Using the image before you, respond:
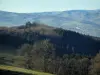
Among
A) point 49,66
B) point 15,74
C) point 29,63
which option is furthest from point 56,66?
point 15,74

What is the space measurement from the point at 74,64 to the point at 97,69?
11.3m

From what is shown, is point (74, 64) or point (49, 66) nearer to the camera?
point (49, 66)

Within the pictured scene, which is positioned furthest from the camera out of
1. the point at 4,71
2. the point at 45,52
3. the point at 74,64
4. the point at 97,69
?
the point at 45,52

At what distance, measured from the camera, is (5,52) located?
190750 mm

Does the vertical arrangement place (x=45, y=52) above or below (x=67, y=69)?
above

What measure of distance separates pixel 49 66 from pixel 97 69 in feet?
61.4

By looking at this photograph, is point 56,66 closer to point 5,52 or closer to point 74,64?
point 74,64

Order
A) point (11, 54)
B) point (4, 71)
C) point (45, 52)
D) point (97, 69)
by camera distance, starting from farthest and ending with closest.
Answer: point (11, 54), point (45, 52), point (97, 69), point (4, 71)

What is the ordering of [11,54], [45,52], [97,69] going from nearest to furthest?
1. [97,69]
2. [45,52]
3. [11,54]

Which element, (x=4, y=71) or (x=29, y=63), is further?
(x=29, y=63)

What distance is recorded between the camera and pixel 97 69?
88.1m

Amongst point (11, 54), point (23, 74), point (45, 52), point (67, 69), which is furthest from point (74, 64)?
point (11, 54)

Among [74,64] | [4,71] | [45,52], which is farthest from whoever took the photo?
[45,52]

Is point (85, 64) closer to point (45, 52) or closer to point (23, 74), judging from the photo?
point (45, 52)
